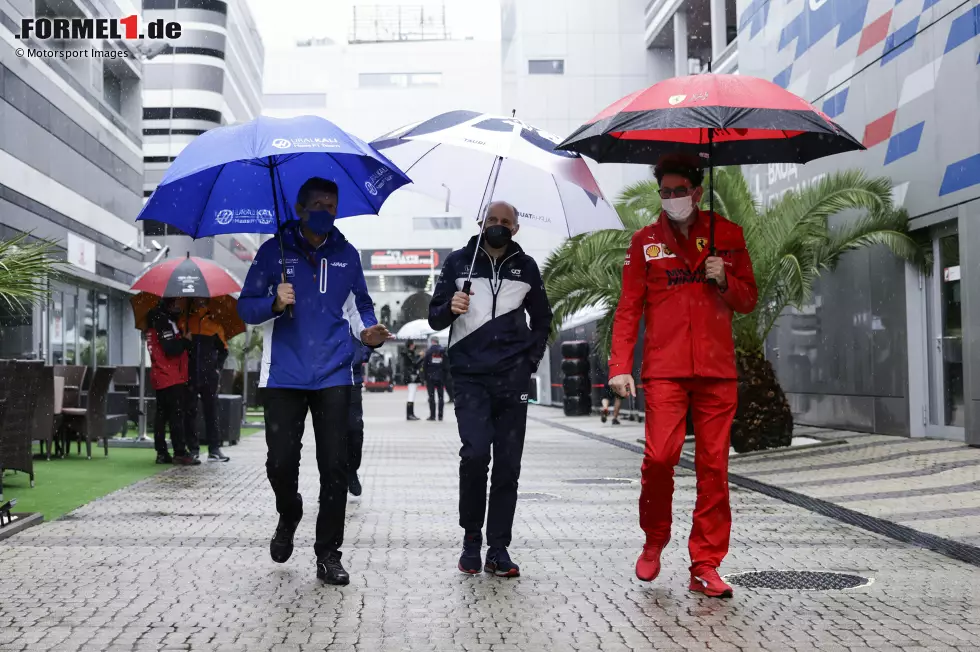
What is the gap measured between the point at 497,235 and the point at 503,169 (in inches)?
34.4

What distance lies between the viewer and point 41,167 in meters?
25.1

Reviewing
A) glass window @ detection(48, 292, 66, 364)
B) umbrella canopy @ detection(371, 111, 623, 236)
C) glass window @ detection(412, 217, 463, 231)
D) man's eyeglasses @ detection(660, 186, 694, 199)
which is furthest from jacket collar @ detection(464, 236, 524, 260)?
glass window @ detection(412, 217, 463, 231)

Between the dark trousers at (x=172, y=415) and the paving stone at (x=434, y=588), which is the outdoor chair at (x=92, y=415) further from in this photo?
the paving stone at (x=434, y=588)

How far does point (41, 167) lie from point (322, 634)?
22092 millimetres

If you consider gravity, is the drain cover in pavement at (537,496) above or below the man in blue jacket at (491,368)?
below

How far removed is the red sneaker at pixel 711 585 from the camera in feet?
19.1

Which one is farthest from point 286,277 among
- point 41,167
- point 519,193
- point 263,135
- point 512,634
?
point 41,167

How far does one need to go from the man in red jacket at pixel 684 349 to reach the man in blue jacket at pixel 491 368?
0.57 m

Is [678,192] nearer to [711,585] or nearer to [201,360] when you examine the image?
[711,585]

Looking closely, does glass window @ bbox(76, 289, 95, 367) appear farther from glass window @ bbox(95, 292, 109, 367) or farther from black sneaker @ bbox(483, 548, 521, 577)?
black sneaker @ bbox(483, 548, 521, 577)

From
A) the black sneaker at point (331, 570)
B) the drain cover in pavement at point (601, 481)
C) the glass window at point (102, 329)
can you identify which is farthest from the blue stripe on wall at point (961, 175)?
the glass window at point (102, 329)

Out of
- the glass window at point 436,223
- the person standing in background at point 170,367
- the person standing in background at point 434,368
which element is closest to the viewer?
the person standing in background at point 170,367

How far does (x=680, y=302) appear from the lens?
6.02 meters

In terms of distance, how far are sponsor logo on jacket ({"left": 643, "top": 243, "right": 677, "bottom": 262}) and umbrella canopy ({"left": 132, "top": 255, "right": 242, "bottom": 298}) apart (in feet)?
24.3
